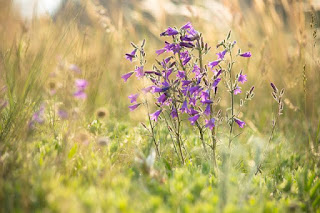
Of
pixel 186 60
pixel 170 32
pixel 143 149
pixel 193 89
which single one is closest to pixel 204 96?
pixel 193 89

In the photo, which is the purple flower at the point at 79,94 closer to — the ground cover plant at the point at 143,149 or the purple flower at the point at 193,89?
the ground cover plant at the point at 143,149

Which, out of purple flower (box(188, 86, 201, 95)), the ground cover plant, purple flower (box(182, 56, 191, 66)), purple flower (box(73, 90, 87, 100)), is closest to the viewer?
the ground cover plant

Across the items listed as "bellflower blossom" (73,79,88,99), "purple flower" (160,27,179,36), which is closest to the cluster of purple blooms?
"purple flower" (160,27,179,36)

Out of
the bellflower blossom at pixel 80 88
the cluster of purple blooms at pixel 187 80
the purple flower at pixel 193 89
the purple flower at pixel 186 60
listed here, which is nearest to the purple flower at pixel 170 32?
the cluster of purple blooms at pixel 187 80

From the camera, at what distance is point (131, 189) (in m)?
1.86

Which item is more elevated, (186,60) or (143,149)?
(186,60)

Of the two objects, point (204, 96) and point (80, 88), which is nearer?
point (80, 88)

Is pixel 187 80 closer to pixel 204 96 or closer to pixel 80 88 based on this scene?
pixel 204 96

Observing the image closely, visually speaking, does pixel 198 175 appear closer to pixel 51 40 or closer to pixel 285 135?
pixel 51 40

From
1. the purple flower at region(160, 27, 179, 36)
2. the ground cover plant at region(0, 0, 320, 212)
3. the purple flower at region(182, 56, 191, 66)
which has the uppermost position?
the purple flower at region(160, 27, 179, 36)

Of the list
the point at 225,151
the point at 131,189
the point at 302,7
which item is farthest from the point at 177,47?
the point at 302,7

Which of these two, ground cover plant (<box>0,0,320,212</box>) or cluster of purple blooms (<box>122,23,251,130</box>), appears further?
cluster of purple blooms (<box>122,23,251,130</box>)

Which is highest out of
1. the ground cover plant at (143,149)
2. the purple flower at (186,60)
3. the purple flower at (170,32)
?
the purple flower at (170,32)

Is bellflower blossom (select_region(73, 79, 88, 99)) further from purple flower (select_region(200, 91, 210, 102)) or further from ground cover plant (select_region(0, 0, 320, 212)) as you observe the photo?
purple flower (select_region(200, 91, 210, 102))
